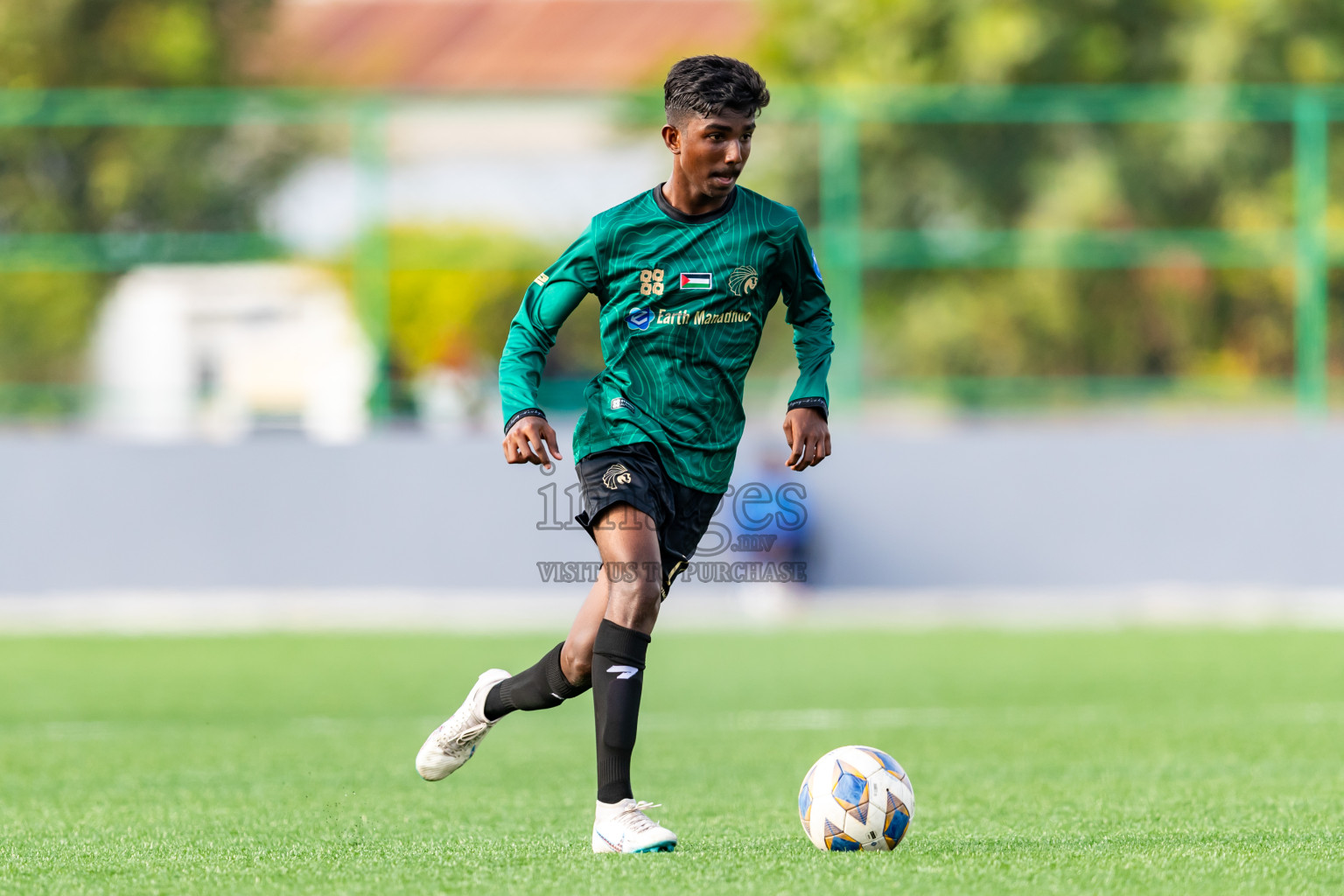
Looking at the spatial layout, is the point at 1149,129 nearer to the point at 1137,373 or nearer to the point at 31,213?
the point at 1137,373

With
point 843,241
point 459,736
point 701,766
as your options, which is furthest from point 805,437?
point 843,241

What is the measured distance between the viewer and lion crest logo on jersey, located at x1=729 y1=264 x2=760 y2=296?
546 cm

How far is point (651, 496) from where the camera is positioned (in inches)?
210

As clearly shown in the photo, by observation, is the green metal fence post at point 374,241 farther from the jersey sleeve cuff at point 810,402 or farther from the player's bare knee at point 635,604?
the player's bare knee at point 635,604

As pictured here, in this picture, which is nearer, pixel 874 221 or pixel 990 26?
pixel 874 221

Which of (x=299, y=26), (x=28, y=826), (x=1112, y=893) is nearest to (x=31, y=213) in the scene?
(x=28, y=826)

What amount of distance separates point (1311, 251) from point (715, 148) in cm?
1246

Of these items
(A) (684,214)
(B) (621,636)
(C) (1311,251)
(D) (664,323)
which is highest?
(C) (1311,251)

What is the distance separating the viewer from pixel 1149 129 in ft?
56.3

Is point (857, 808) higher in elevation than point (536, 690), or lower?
lower

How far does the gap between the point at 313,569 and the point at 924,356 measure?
578 cm

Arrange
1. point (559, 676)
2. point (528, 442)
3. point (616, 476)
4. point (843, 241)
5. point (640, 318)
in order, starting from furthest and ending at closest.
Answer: point (843, 241) → point (559, 676) → point (640, 318) → point (616, 476) → point (528, 442)

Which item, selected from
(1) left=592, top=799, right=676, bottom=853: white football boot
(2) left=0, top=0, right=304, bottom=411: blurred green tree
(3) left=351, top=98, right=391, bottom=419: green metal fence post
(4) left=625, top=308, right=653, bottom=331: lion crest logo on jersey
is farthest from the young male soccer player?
(2) left=0, top=0, right=304, bottom=411: blurred green tree

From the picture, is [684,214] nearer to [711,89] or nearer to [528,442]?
[711,89]
